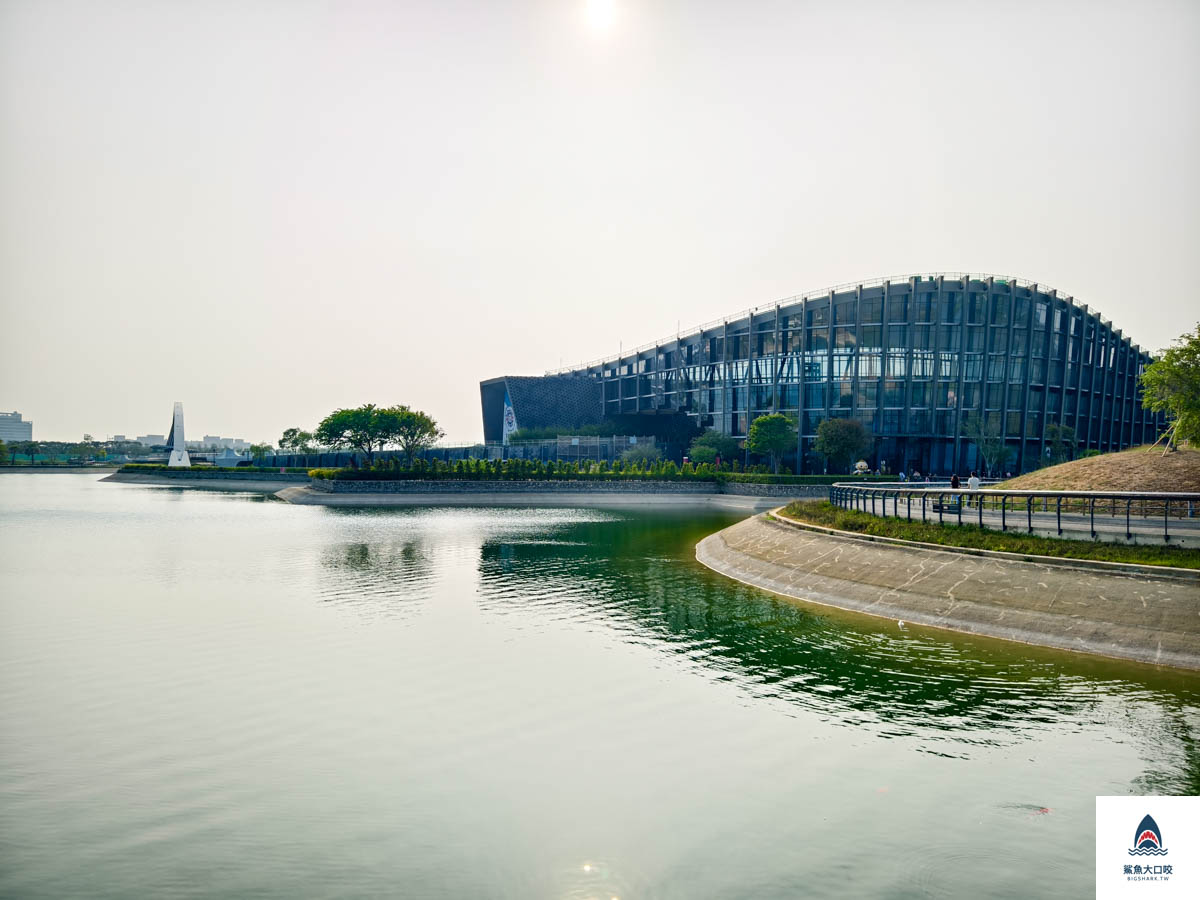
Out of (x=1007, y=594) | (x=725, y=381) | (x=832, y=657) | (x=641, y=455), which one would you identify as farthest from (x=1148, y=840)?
(x=725, y=381)

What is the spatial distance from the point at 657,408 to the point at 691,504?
5101cm

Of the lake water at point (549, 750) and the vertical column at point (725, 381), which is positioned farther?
the vertical column at point (725, 381)

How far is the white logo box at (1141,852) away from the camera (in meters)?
9.45

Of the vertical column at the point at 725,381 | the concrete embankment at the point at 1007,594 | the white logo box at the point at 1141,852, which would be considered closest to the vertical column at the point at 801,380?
the vertical column at the point at 725,381

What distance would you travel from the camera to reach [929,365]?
107688 mm

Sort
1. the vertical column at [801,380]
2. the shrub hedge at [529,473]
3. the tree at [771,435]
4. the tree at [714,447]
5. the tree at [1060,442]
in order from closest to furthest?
the shrub hedge at [529,473] → the tree at [771,435] → the tree at [1060,442] → the tree at [714,447] → the vertical column at [801,380]

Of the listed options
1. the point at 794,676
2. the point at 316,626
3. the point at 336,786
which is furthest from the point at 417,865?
the point at 316,626

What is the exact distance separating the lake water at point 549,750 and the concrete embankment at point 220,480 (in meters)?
102

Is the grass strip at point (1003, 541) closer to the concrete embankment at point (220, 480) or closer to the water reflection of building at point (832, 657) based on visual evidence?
the water reflection of building at point (832, 657)

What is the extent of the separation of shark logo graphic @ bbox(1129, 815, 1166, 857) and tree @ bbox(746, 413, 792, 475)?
94.0 metres

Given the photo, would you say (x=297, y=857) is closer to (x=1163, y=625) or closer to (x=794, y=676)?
(x=794, y=676)

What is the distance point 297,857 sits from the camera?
34.6 ft

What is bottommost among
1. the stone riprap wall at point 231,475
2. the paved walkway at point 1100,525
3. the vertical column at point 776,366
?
the stone riprap wall at point 231,475

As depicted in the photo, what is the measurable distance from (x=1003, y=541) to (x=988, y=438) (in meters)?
85.8
